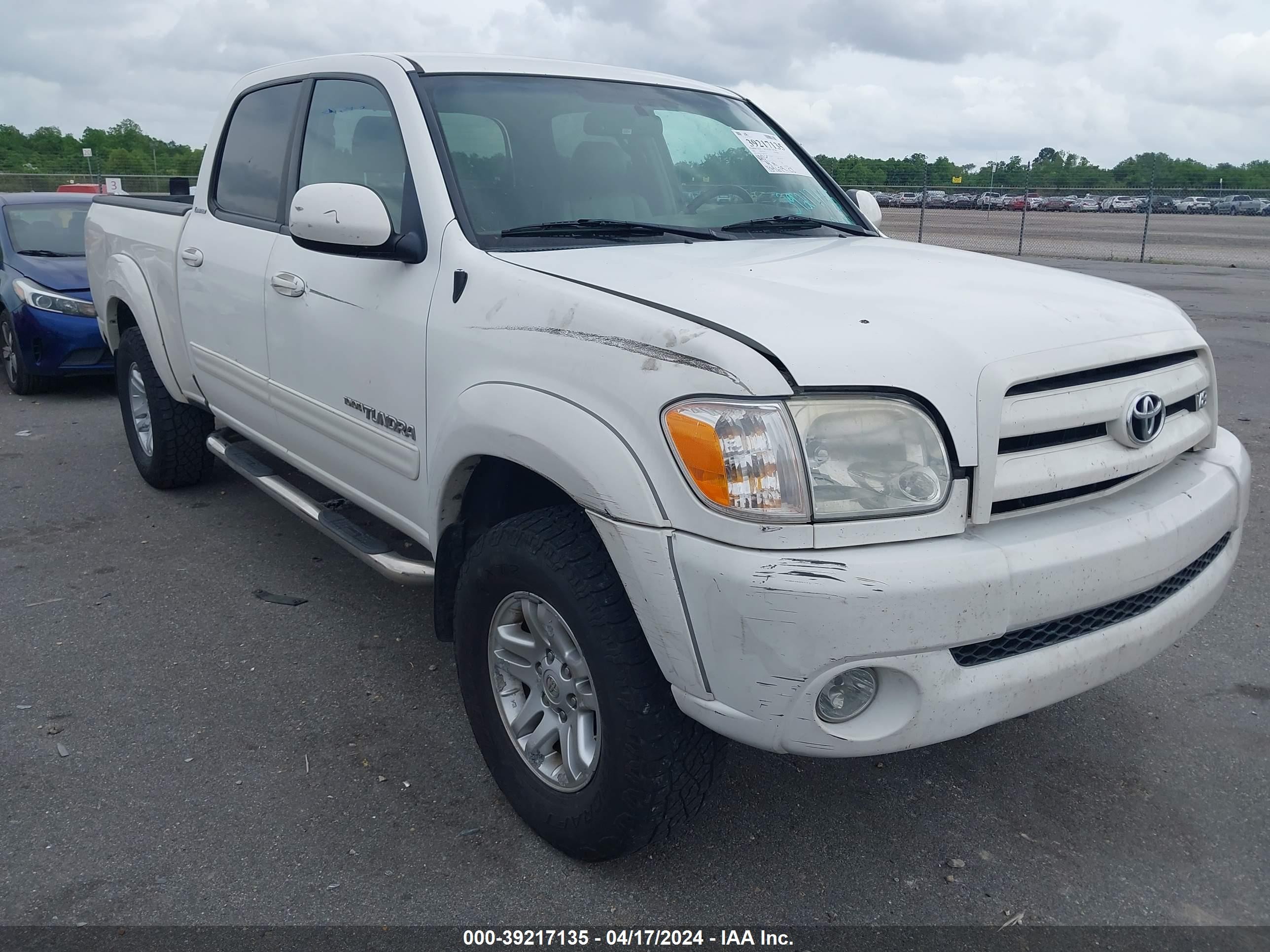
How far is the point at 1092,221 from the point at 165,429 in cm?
2814

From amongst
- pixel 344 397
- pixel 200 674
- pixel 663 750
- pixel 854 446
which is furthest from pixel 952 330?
pixel 200 674

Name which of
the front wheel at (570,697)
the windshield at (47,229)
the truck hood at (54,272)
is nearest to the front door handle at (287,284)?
the front wheel at (570,697)

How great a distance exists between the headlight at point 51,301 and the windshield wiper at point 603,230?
607 centimetres

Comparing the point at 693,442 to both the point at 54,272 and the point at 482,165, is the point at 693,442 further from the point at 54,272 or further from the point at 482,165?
the point at 54,272

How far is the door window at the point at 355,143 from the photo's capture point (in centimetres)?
318

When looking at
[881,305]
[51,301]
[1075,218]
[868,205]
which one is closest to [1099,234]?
[1075,218]

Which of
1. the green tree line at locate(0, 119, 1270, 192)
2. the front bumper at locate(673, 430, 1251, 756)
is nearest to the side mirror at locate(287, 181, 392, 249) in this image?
the front bumper at locate(673, 430, 1251, 756)

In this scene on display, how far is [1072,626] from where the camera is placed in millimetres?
2246

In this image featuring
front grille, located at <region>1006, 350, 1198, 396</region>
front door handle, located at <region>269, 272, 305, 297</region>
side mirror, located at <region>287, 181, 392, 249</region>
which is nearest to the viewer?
front grille, located at <region>1006, 350, 1198, 396</region>

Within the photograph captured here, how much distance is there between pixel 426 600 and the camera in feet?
13.7

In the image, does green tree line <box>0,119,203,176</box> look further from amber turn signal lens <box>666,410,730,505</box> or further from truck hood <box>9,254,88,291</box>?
amber turn signal lens <box>666,410,730,505</box>

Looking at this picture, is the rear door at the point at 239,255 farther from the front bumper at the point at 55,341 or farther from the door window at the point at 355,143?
the front bumper at the point at 55,341

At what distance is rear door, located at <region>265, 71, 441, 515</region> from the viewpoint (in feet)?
9.60

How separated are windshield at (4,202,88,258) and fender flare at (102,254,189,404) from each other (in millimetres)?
3650
